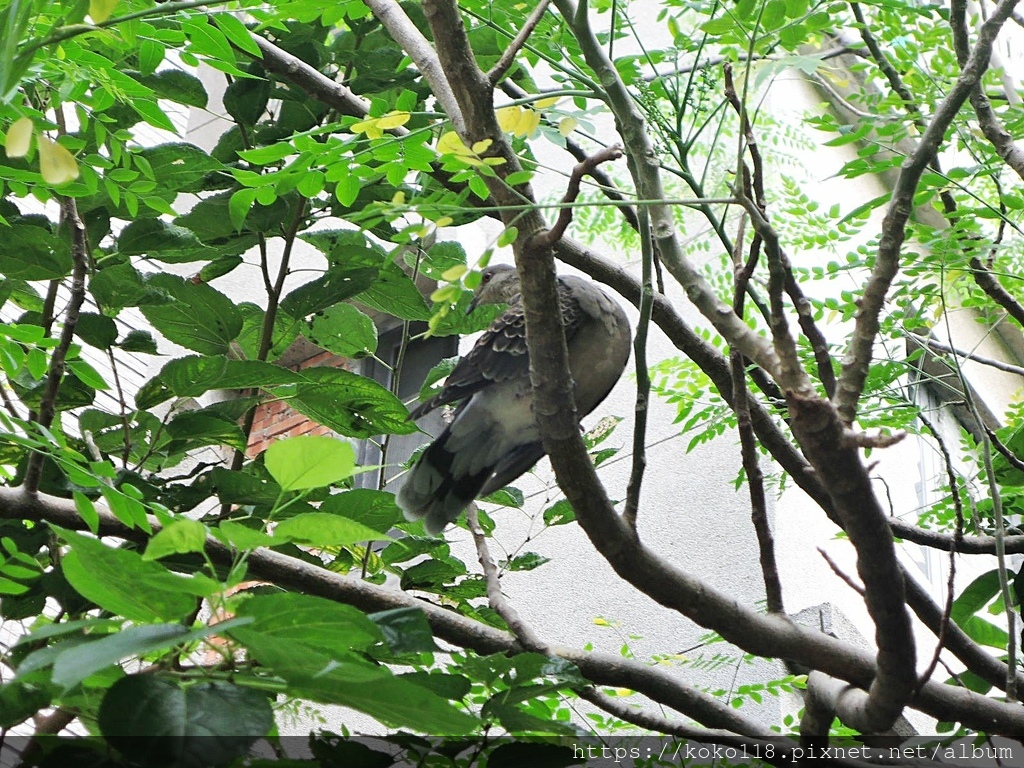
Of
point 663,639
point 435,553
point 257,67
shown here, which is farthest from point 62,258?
point 663,639

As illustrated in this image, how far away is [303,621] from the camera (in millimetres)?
840

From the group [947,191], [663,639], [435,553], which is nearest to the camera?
[435,553]

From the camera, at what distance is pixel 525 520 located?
14.1ft

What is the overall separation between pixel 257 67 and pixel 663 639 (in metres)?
2.47

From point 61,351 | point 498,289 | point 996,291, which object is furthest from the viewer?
point 498,289

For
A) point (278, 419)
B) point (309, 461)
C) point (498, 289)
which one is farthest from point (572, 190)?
point (278, 419)

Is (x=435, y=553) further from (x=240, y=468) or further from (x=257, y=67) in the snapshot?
(x=257, y=67)

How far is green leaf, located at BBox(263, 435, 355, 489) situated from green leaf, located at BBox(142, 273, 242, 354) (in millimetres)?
917

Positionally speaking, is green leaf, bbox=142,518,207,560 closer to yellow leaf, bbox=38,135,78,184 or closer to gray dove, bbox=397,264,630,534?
yellow leaf, bbox=38,135,78,184

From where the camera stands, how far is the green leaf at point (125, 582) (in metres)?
0.79

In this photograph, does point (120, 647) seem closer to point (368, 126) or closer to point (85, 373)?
point (368, 126)

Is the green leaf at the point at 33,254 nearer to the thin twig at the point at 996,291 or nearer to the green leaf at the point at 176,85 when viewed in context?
the green leaf at the point at 176,85

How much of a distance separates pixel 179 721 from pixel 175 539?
14 centimetres

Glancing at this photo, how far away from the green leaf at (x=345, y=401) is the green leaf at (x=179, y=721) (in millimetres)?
1016
